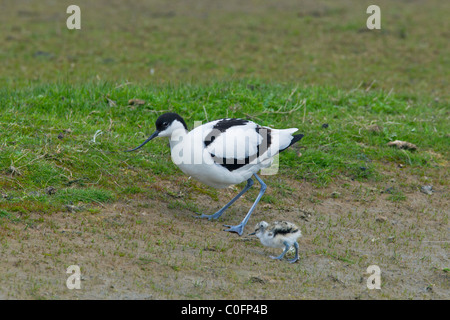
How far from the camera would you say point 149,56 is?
11.8 metres

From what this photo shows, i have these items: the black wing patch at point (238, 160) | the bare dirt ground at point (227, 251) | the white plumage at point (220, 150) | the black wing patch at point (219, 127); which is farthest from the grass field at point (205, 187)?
the black wing patch at point (219, 127)

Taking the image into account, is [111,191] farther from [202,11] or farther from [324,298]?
[202,11]

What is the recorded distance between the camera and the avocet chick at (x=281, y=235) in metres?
5.24

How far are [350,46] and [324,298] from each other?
9004 mm

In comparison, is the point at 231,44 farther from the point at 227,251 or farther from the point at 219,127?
Answer: the point at 227,251

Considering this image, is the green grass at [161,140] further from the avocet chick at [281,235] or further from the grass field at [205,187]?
the avocet chick at [281,235]

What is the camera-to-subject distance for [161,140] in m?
7.61

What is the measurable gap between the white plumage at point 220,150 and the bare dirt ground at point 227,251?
1.47 feet

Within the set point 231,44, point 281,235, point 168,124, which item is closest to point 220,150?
point 168,124

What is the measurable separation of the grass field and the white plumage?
48 cm

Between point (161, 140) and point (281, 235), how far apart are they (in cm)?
282

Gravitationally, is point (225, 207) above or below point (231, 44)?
below

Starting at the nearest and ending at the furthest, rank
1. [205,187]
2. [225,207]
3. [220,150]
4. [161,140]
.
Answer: [220,150] < [225,207] < [205,187] < [161,140]
